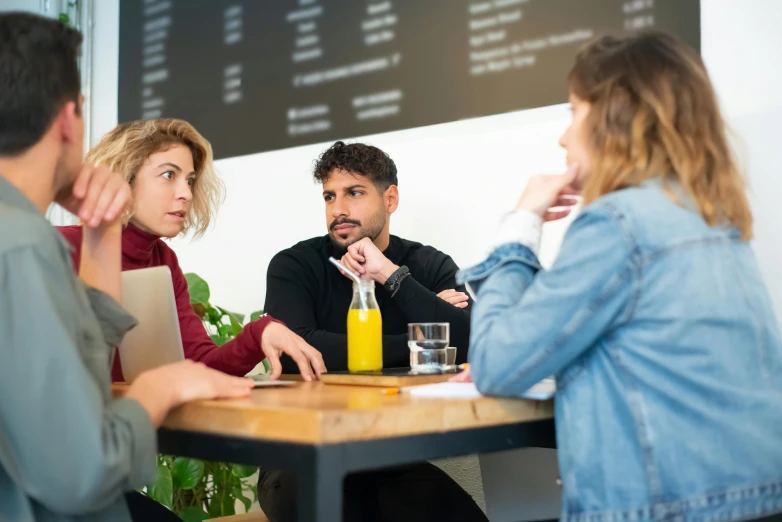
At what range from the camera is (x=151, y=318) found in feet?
5.39


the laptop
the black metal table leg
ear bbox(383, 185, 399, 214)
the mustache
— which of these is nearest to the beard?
the mustache

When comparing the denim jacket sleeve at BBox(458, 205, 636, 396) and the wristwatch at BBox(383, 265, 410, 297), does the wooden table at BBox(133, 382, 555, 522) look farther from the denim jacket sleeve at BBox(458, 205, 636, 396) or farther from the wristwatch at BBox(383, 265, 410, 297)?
the wristwatch at BBox(383, 265, 410, 297)

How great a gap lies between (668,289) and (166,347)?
3.35ft

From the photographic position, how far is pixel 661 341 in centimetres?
105

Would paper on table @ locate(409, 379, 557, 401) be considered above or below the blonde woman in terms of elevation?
below

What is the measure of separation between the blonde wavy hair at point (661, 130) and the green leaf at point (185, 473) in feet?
6.60

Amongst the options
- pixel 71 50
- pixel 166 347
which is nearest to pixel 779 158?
pixel 166 347

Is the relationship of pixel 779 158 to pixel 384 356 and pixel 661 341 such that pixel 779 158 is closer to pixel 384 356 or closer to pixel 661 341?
pixel 384 356

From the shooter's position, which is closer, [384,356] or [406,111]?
[384,356]

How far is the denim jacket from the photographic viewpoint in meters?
1.03

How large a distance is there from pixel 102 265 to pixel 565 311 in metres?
0.77

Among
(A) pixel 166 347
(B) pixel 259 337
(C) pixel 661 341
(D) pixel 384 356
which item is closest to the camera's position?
(C) pixel 661 341

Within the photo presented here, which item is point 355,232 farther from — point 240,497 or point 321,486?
point 321,486

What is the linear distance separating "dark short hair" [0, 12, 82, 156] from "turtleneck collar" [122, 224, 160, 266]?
1.09 metres
